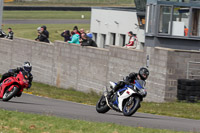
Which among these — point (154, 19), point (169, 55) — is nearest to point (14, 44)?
point (154, 19)

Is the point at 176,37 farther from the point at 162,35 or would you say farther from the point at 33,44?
the point at 33,44

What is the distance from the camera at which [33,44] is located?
109ft

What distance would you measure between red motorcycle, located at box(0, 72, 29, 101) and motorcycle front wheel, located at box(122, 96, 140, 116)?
353 centimetres

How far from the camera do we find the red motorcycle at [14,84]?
669 inches

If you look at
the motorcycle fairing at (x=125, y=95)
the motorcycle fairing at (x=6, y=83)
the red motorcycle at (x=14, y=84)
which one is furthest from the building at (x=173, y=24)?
the motorcycle fairing at (x=125, y=95)

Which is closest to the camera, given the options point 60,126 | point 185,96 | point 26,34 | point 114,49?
point 60,126

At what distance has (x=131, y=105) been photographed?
1500 cm

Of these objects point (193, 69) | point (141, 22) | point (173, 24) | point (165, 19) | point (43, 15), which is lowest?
point (193, 69)

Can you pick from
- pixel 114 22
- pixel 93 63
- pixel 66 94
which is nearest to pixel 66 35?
pixel 93 63

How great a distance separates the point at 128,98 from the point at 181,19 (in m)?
10.2

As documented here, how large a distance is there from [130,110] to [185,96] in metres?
7.51

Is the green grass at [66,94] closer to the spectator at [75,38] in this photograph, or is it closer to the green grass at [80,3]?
the spectator at [75,38]

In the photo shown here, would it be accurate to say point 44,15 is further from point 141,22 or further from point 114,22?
point 141,22

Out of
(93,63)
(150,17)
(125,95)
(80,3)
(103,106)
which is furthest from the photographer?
(80,3)
